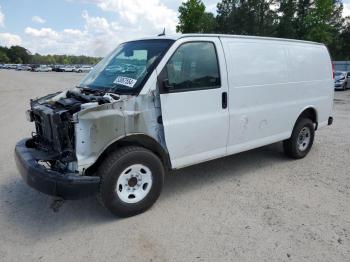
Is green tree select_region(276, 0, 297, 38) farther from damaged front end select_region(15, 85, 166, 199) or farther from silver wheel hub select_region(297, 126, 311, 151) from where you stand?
damaged front end select_region(15, 85, 166, 199)

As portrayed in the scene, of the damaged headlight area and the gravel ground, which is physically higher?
the damaged headlight area

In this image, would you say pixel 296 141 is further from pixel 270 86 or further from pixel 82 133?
pixel 82 133

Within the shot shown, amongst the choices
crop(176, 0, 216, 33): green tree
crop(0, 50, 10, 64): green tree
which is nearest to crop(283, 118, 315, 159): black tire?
crop(176, 0, 216, 33): green tree

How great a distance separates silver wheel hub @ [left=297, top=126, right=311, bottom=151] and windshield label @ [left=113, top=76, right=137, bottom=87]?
359 centimetres

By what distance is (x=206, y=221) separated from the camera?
3.95 metres

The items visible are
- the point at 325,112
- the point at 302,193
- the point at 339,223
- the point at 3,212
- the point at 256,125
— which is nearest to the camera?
the point at 339,223

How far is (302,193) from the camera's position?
4.73 meters

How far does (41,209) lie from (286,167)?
3942 millimetres

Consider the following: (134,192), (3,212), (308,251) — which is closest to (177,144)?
(134,192)

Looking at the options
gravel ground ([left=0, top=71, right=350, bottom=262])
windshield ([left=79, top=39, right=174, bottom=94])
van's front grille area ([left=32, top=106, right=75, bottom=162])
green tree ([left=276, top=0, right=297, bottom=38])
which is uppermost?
green tree ([left=276, top=0, right=297, bottom=38])

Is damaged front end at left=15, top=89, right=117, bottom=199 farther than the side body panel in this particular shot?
No

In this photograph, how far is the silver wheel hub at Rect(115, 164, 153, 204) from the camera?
13.0ft

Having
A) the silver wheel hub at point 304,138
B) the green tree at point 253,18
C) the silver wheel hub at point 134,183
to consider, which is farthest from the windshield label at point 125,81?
the green tree at point 253,18

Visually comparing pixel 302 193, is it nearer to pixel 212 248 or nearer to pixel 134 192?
pixel 212 248
